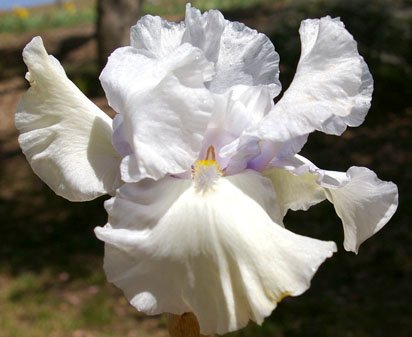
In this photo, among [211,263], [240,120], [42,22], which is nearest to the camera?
[211,263]

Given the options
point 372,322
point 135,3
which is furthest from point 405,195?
point 135,3

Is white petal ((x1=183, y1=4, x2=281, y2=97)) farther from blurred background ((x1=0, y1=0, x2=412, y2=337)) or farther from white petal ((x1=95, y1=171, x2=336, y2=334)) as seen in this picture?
blurred background ((x1=0, y1=0, x2=412, y2=337))

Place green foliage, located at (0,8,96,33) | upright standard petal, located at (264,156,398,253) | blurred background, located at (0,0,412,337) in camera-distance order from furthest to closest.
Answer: green foliage, located at (0,8,96,33)
blurred background, located at (0,0,412,337)
upright standard petal, located at (264,156,398,253)

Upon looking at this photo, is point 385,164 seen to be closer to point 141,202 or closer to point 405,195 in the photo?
point 405,195

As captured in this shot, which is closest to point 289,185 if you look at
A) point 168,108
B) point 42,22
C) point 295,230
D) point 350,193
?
point 350,193

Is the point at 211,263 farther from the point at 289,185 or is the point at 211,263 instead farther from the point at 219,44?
the point at 219,44

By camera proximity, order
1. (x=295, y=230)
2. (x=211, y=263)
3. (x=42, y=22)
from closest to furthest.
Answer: (x=211, y=263)
(x=295, y=230)
(x=42, y=22)

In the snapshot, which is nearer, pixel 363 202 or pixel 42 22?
pixel 363 202

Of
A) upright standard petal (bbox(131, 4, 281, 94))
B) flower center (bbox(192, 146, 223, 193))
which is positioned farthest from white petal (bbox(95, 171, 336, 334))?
upright standard petal (bbox(131, 4, 281, 94))
